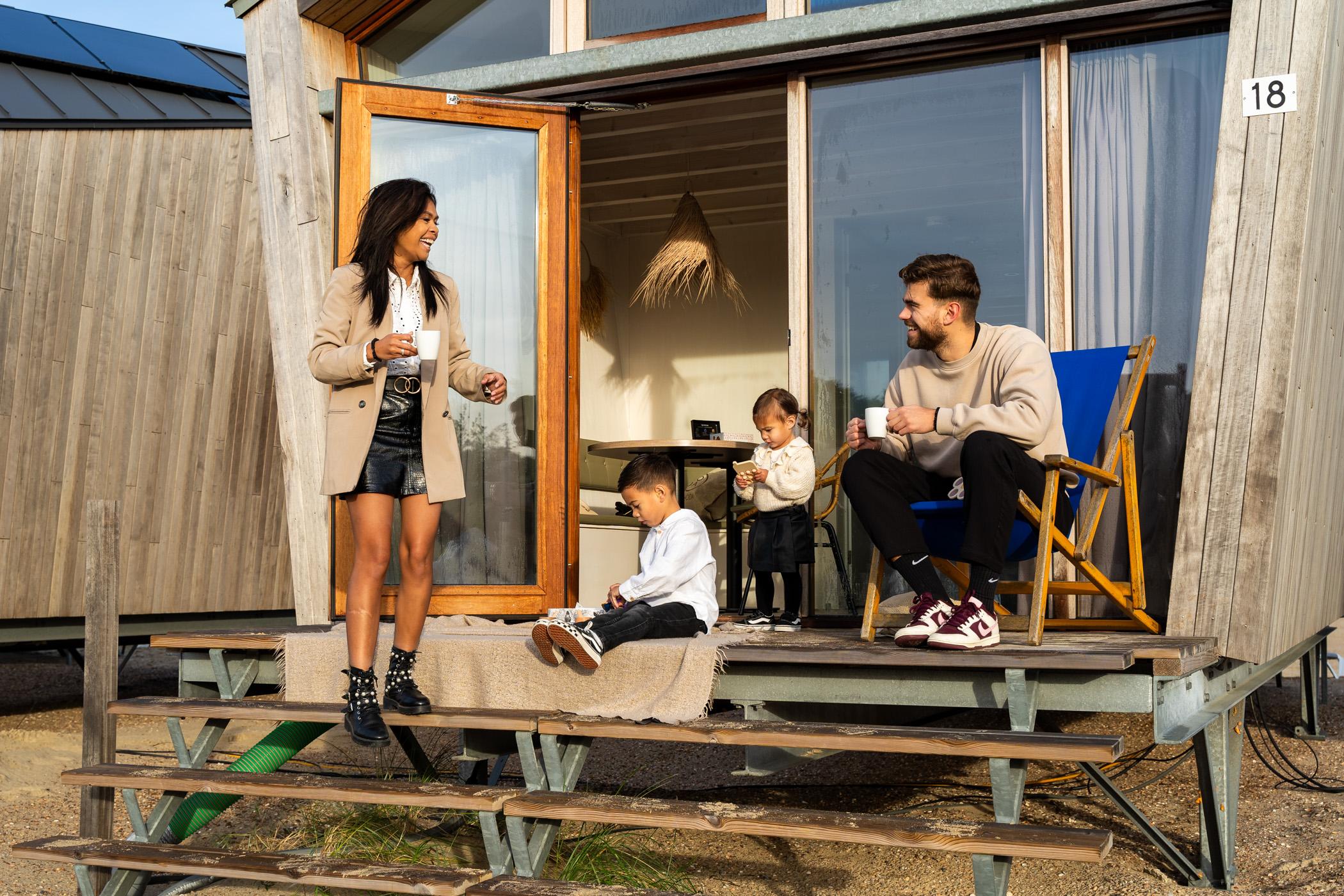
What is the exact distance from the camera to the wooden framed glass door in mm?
5516

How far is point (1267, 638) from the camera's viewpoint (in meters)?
4.12

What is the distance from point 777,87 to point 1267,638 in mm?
3020

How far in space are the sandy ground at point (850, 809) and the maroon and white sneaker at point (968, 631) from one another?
3.88 ft

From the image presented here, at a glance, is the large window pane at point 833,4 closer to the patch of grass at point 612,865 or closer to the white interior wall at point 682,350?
the patch of grass at point 612,865

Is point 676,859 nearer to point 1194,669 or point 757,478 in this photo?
point 757,478

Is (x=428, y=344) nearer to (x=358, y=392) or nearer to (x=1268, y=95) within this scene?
(x=358, y=392)

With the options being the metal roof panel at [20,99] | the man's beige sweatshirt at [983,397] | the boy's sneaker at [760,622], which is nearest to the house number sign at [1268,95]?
the man's beige sweatshirt at [983,397]

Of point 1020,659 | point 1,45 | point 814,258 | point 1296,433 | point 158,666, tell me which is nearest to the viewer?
point 1020,659

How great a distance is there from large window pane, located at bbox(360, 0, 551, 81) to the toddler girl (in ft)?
7.74

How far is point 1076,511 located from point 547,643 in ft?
6.08

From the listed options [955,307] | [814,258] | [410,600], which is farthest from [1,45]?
[955,307]

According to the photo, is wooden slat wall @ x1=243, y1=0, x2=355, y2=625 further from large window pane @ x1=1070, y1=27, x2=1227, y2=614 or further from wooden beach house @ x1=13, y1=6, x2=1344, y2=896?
large window pane @ x1=1070, y1=27, x2=1227, y2=614

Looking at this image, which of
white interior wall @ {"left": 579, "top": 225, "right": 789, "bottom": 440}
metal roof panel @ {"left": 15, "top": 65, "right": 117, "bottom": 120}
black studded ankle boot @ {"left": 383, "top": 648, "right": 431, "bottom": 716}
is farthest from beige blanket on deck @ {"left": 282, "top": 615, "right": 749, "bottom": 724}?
white interior wall @ {"left": 579, "top": 225, "right": 789, "bottom": 440}

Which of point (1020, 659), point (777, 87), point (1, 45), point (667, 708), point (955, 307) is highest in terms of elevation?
point (1, 45)
